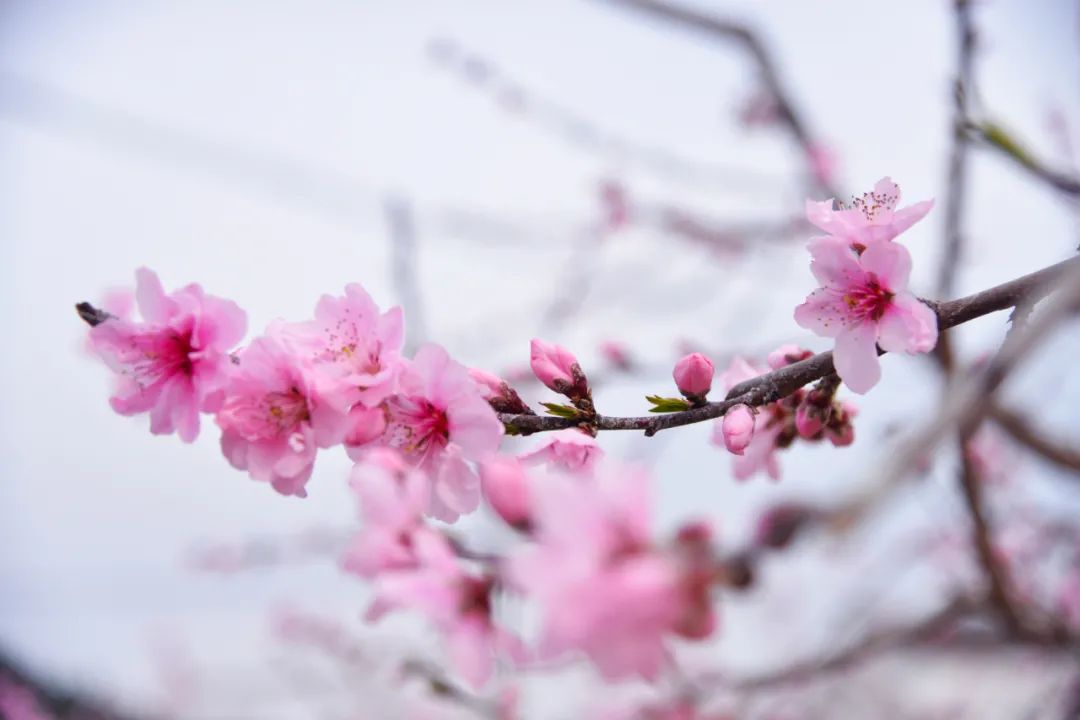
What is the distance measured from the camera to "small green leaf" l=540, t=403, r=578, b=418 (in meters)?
0.82

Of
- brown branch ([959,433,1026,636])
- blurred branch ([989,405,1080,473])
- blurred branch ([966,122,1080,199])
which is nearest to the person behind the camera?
blurred branch ([966,122,1080,199])

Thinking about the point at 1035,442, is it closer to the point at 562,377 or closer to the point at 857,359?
the point at 857,359

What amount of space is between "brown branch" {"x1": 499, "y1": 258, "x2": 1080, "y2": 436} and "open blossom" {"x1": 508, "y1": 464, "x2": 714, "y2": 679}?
0.30 metres

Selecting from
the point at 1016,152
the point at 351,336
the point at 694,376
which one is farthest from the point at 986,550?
the point at 351,336

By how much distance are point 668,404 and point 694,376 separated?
0.17 ft

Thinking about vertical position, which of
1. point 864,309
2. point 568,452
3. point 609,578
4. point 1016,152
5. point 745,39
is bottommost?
point 609,578

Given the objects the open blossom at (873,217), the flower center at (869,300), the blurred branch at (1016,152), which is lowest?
the flower center at (869,300)

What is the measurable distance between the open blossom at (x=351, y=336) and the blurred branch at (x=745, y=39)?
2.44 meters

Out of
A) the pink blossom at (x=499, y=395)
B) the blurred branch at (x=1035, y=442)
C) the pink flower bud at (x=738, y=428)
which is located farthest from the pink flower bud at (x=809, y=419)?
the blurred branch at (x=1035, y=442)

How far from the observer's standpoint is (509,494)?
0.66 m

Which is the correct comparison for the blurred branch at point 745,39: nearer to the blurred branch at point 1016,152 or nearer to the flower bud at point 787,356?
the blurred branch at point 1016,152

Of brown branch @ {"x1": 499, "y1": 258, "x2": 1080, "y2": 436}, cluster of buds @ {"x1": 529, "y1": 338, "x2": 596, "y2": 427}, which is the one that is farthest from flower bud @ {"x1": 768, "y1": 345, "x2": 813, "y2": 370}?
cluster of buds @ {"x1": 529, "y1": 338, "x2": 596, "y2": 427}

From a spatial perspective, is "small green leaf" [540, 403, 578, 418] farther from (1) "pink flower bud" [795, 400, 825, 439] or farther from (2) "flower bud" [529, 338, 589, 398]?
(1) "pink flower bud" [795, 400, 825, 439]

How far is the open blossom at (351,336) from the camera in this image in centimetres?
85
